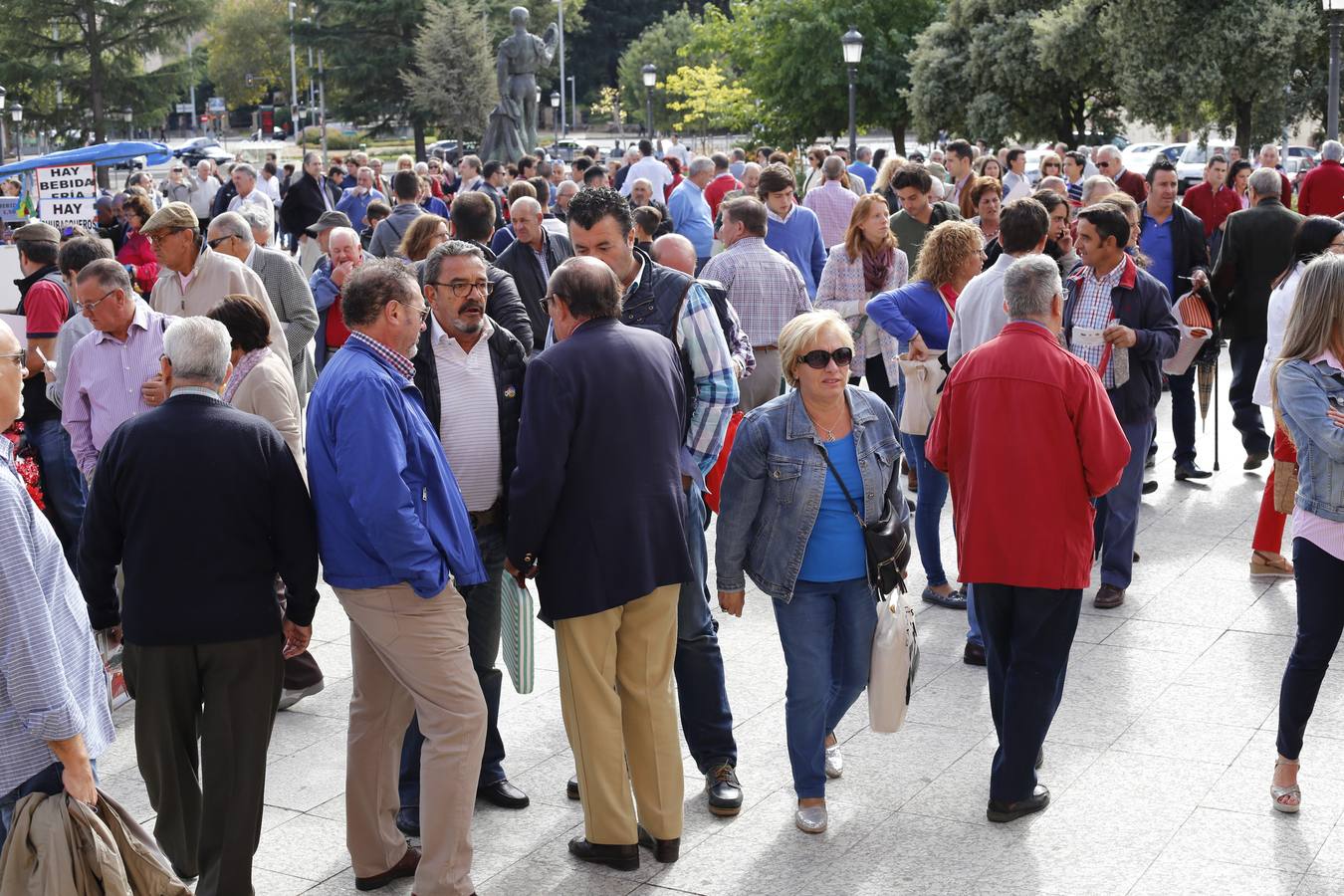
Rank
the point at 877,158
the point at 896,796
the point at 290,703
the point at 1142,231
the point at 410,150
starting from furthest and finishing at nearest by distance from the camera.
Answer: the point at 410,150 → the point at 877,158 → the point at 1142,231 → the point at 290,703 → the point at 896,796

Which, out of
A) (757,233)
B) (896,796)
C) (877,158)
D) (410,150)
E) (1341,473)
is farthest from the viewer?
(410,150)

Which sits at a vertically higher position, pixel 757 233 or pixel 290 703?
pixel 757 233

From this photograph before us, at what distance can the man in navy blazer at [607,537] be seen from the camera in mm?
4844

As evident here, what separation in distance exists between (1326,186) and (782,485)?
12.1 metres

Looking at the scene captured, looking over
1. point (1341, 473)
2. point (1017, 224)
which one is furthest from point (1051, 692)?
point (1017, 224)

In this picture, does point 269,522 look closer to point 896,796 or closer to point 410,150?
point 896,796

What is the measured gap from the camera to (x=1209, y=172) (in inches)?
592

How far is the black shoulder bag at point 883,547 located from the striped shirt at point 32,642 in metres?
2.46

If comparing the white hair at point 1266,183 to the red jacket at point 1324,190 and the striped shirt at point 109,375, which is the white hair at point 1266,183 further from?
the striped shirt at point 109,375

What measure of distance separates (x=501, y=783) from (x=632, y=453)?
1.51m

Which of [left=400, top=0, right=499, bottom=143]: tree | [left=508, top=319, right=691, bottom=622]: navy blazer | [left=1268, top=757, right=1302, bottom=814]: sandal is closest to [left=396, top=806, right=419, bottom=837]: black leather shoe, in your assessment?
[left=508, top=319, right=691, bottom=622]: navy blazer

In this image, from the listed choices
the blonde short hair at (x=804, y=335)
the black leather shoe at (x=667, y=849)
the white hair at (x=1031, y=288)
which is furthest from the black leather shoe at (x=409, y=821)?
the white hair at (x=1031, y=288)

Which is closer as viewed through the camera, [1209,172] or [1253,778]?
[1253,778]

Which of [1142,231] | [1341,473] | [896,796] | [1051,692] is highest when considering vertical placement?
[1142,231]
